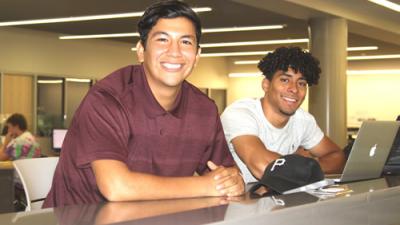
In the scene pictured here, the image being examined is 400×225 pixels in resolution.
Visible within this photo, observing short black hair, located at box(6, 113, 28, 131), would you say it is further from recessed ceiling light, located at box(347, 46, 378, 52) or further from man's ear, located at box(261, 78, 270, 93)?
recessed ceiling light, located at box(347, 46, 378, 52)

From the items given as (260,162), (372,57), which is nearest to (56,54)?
(372,57)

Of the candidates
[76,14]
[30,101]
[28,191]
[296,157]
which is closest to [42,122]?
[30,101]

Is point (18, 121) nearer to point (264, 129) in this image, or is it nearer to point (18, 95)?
point (18, 95)

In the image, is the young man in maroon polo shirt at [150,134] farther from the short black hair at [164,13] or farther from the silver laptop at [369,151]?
the silver laptop at [369,151]

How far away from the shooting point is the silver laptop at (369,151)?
2115 millimetres

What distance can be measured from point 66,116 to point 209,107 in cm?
1026

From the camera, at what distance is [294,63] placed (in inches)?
114

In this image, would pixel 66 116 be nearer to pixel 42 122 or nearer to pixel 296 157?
pixel 42 122

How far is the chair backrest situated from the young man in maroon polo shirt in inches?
16.5

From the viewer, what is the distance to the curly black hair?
2.89 meters

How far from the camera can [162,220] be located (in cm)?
131

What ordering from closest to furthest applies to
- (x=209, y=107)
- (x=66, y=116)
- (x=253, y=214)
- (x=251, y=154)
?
(x=253, y=214)
(x=209, y=107)
(x=251, y=154)
(x=66, y=116)

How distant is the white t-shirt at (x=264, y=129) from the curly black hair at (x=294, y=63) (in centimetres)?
20

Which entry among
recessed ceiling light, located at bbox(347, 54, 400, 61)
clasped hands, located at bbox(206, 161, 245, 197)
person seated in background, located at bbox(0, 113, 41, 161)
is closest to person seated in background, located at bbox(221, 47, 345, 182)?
clasped hands, located at bbox(206, 161, 245, 197)
